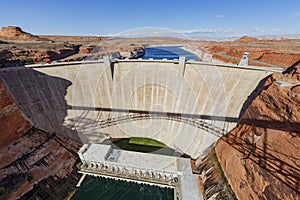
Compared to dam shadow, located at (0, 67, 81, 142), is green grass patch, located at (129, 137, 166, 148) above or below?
below

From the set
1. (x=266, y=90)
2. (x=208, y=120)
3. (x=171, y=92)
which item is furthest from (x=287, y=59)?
(x=171, y=92)

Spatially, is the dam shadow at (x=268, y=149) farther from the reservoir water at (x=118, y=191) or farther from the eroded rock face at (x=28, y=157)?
the eroded rock face at (x=28, y=157)

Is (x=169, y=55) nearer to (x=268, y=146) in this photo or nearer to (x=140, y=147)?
(x=140, y=147)

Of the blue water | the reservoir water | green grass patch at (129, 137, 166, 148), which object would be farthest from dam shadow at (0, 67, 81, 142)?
the blue water

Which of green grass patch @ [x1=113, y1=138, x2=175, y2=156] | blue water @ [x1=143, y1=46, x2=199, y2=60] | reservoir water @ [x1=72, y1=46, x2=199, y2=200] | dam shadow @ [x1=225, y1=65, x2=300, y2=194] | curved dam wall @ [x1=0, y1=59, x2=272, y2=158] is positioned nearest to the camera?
dam shadow @ [x1=225, y1=65, x2=300, y2=194]

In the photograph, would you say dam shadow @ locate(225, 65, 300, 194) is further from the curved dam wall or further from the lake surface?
the lake surface

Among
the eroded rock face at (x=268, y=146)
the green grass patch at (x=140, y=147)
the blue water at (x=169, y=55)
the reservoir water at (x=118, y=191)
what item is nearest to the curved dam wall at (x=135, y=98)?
the green grass patch at (x=140, y=147)
